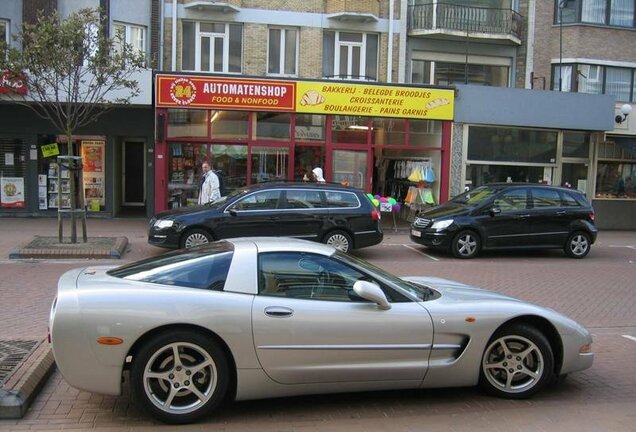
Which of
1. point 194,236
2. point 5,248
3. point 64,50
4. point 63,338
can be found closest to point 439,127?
point 194,236

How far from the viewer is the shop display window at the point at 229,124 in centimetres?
1789

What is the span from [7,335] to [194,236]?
5.90 metres

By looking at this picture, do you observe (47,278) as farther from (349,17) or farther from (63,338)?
(349,17)

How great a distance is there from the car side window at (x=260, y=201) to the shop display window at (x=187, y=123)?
231 inches

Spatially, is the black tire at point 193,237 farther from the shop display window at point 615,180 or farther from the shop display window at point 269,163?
the shop display window at point 615,180

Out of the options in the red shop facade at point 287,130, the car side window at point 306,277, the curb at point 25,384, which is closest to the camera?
the curb at point 25,384

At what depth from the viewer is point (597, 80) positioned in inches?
861

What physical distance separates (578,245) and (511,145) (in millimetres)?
6191

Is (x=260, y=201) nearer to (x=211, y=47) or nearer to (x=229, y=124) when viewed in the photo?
(x=229, y=124)

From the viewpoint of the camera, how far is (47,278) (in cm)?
999

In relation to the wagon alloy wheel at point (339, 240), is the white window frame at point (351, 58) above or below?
above

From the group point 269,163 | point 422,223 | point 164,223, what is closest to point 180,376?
point 164,223

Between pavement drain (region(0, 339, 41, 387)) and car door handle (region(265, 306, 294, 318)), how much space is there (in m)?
2.15

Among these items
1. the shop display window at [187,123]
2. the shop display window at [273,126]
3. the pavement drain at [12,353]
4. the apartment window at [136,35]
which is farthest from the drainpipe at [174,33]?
the pavement drain at [12,353]
